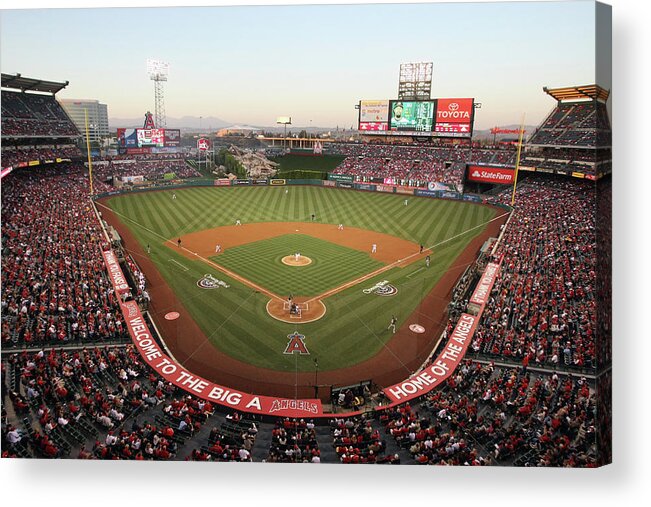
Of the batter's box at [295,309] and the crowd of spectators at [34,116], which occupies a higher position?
the crowd of spectators at [34,116]

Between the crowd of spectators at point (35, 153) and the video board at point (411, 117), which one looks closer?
the crowd of spectators at point (35, 153)

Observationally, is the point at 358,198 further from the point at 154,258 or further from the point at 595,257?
the point at 595,257

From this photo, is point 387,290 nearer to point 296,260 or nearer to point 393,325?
point 393,325

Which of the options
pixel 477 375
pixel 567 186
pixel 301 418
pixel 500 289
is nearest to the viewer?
pixel 301 418

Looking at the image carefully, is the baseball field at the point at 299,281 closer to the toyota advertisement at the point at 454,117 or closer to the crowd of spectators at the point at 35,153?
the crowd of spectators at the point at 35,153

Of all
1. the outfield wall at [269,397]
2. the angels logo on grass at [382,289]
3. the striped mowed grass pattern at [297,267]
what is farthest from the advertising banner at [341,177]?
the outfield wall at [269,397]

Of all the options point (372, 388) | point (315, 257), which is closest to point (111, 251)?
point (315, 257)
